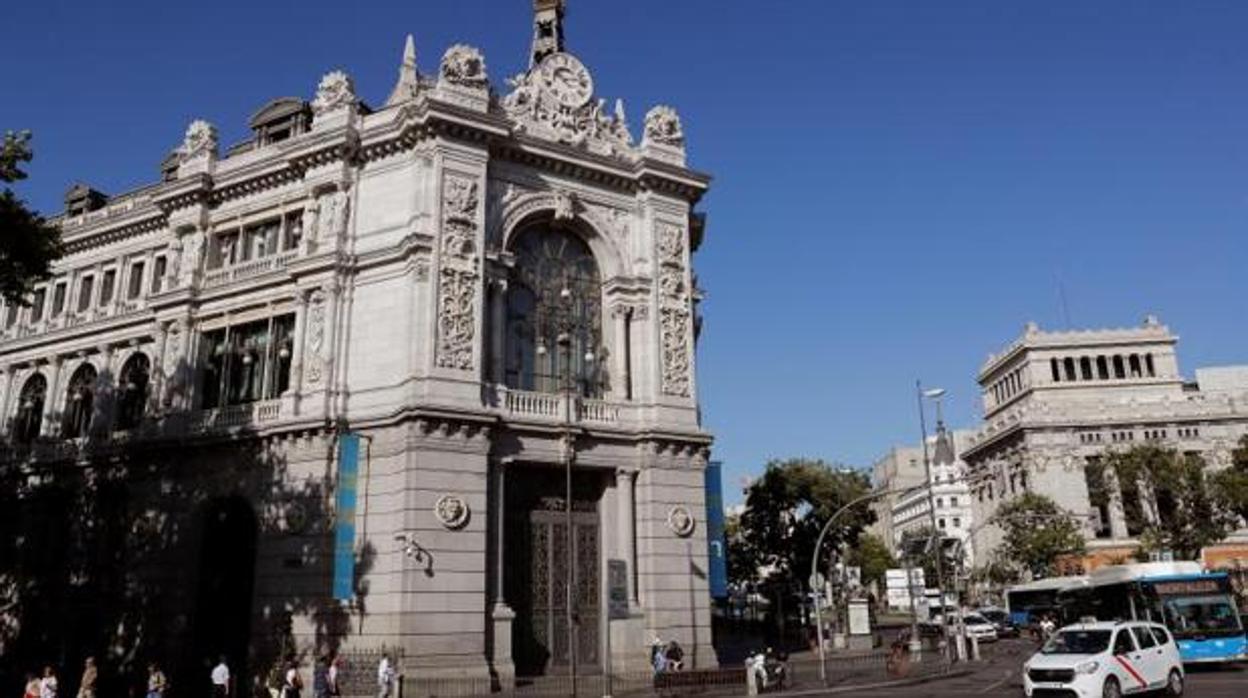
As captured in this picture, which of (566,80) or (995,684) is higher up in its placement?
(566,80)

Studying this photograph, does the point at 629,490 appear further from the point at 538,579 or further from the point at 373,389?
the point at 373,389

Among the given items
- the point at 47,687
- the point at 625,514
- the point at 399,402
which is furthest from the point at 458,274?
the point at 47,687

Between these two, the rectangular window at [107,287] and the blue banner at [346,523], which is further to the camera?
the rectangular window at [107,287]

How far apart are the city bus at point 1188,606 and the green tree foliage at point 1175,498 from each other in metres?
31.0

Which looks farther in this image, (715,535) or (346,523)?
(715,535)

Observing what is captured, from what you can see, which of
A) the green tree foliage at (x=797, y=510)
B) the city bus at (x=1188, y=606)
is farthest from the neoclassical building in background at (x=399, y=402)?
the green tree foliage at (x=797, y=510)

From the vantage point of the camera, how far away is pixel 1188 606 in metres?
29.4

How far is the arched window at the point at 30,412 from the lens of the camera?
1583 inches

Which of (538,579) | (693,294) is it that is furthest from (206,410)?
(693,294)

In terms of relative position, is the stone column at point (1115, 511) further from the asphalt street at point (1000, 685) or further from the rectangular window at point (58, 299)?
the rectangular window at point (58, 299)

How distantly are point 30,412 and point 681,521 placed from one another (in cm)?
2877

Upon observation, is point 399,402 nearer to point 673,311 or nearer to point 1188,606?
point 673,311

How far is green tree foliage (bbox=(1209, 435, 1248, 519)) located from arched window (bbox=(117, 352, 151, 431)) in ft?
194

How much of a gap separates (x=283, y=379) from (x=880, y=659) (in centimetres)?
2444
